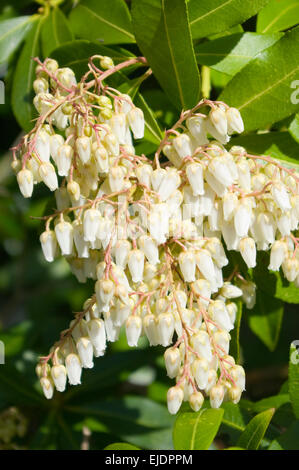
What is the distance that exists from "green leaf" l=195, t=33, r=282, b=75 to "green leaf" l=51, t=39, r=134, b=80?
0.78ft

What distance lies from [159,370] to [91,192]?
1.64 meters

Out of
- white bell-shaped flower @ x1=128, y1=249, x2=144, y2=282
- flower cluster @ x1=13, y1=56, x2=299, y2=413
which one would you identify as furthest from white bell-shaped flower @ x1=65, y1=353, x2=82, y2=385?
white bell-shaped flower @ x1=128, y1=249, x2=144, y2=282

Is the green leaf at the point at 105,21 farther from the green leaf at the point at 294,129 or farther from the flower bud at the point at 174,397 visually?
the flower bud at the point at 174,397

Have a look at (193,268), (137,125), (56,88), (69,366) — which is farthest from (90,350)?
(56,88)

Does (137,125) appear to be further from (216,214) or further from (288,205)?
(288,205)

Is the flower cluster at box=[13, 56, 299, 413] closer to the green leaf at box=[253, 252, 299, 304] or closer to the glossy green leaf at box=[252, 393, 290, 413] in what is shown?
the green leaf at box=[253, 252, 299, 304]

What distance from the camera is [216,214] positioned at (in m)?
1.70

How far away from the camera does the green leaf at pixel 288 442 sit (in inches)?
74.3

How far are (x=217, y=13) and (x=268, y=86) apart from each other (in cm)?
26

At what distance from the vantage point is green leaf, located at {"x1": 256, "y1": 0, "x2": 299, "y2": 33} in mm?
2068

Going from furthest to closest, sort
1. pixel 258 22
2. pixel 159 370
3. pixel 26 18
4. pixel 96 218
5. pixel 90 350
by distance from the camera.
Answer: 1. pixel 159 370
2. pixel 26 18
3. pixel 258 22
4. pixel 90 350
5. pixel 96 218

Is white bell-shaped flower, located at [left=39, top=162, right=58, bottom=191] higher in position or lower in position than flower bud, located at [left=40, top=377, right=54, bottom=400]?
higher

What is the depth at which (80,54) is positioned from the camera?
6.63 feet

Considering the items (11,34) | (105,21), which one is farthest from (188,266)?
(11,34)
